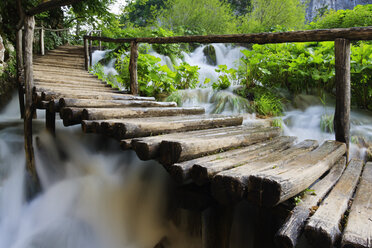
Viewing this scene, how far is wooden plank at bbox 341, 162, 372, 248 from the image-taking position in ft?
3.55

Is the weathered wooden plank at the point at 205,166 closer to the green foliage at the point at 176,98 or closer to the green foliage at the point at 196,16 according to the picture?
the green foliage at the point at 176,98

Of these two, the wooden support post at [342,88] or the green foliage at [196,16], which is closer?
the wooden support post at [342,88]

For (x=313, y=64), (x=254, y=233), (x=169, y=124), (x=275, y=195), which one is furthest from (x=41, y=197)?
(x=313, y=64)

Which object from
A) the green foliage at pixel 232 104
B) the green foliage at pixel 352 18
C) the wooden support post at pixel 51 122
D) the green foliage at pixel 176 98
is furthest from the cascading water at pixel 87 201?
the green foliage at pixel 352 18

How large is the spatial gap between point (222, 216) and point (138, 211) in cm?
103

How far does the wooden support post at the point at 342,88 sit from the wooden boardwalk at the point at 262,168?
215mm

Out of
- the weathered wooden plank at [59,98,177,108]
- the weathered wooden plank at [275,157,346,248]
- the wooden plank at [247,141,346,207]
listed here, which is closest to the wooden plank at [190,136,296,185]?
the wooden plank at [247,141,346,207]

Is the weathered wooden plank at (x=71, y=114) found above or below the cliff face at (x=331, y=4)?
below

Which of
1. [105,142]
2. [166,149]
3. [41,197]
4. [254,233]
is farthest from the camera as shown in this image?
[105,142]

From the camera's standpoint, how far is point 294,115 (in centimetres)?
474

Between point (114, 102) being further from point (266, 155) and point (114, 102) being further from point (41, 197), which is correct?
point (266, 155)

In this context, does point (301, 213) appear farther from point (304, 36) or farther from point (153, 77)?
point (153, 77)

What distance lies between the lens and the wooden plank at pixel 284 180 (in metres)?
1.31

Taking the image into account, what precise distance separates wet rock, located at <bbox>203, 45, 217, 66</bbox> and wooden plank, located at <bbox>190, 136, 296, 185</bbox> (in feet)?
29.3
